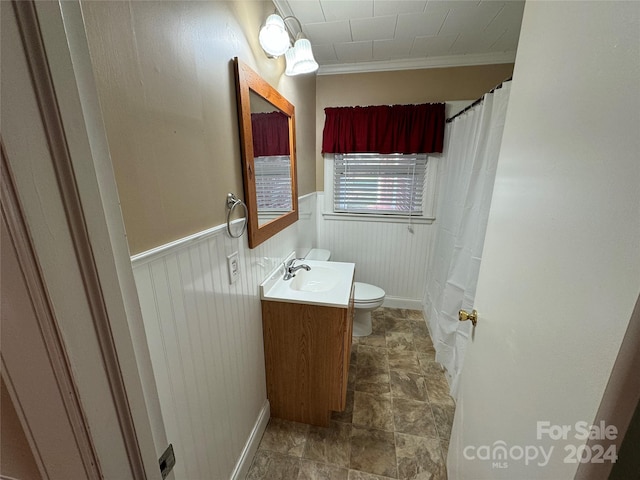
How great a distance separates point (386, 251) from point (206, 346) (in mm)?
2090

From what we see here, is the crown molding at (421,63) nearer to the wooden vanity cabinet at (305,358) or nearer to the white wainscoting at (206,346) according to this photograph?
the white wainscoting at (206,346)

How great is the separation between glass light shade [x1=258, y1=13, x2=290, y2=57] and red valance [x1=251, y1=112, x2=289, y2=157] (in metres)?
0.28

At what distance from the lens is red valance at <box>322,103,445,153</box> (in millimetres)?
2240

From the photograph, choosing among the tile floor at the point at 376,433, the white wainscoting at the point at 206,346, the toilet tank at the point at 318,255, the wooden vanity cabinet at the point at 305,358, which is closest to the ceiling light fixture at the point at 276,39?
the white wainscoting at the point at 206,346

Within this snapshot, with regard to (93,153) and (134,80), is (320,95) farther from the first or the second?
(93,153)

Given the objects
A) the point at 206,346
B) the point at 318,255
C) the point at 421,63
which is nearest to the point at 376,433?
the point at 206,346

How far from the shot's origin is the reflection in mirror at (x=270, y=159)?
1217 millimetres

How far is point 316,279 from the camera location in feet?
6.23

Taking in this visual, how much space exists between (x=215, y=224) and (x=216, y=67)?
56 centimetres

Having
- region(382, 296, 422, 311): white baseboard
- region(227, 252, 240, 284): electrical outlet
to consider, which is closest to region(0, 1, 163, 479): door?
region(227, 252, 240, 284): electrical outlet

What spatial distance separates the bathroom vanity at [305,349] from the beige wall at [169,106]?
0.67 metres

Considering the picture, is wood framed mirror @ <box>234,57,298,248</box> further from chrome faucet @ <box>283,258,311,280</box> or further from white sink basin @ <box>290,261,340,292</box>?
white sink basin @ <box>290,261,340,292</box>

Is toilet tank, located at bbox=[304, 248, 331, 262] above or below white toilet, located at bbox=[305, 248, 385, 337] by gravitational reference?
above

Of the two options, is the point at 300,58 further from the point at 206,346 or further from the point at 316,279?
the point at 206,346
